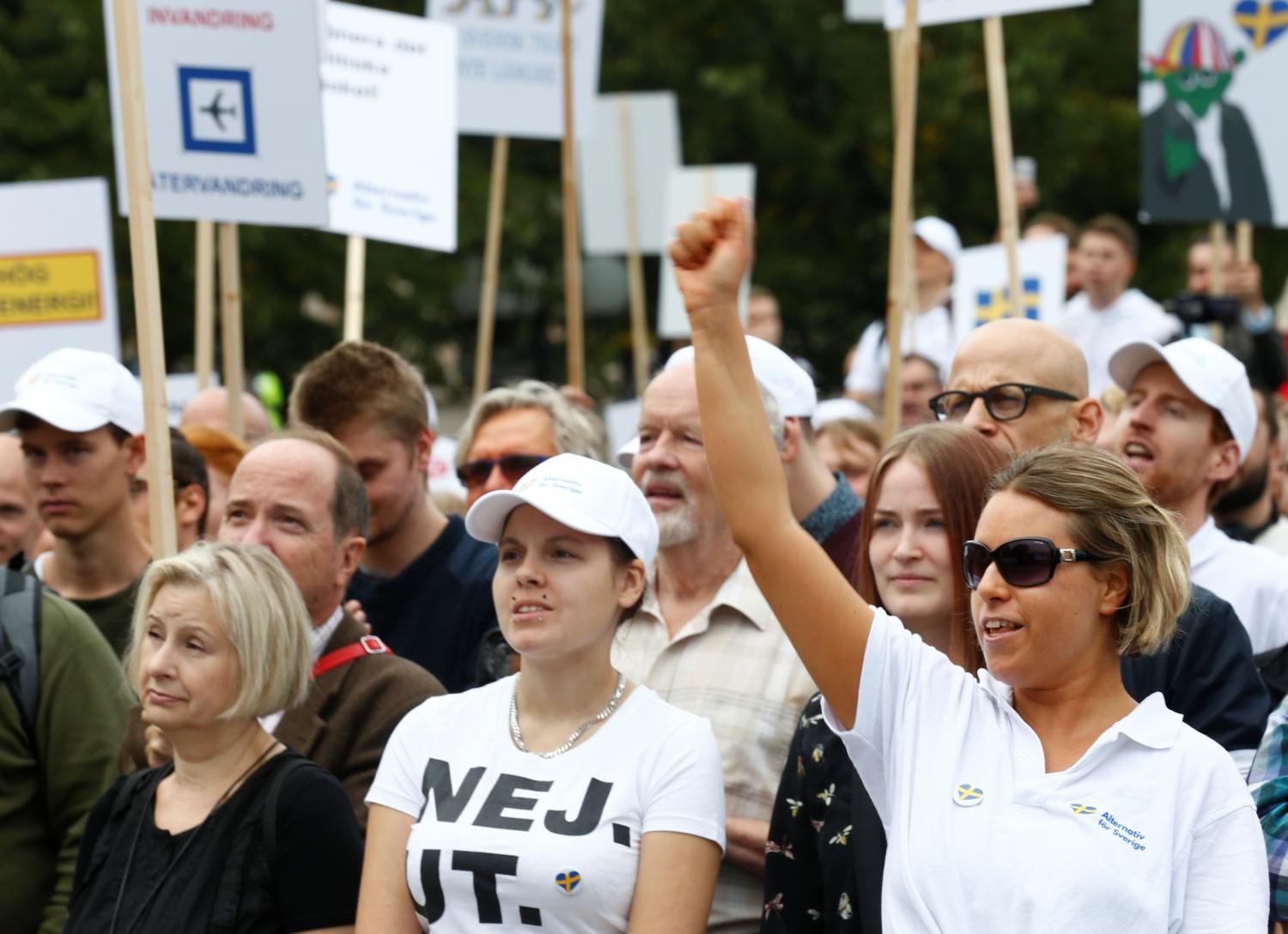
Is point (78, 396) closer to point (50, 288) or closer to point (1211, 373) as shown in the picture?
point (50, 288)

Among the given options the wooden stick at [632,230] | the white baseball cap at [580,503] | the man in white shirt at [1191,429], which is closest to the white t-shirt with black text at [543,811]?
the white baseball cap at [580,503]

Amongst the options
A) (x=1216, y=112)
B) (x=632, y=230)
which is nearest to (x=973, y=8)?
(x=1216, y=112)

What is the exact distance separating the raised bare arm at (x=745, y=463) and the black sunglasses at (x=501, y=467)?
7.69ft

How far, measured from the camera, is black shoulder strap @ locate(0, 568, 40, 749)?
4.17 metres

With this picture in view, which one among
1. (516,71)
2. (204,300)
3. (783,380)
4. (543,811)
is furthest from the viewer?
(516,71)

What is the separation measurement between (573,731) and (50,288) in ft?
15.3

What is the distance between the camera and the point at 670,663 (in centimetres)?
415

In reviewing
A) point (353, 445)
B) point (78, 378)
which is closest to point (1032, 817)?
point (353, 445)

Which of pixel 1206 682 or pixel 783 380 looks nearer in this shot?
pixel 1206 682

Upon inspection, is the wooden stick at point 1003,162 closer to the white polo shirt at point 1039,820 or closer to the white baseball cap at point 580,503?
the white baseball cap at point 580,503

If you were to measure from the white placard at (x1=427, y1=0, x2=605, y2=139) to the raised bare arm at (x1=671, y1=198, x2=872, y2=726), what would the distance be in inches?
216

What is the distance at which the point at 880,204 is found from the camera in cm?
1870

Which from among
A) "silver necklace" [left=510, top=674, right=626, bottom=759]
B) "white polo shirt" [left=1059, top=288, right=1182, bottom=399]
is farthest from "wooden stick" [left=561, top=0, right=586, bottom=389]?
"silver necklace" [left=510, top=674, right=626, bottom=759]

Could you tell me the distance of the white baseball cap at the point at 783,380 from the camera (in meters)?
4.68
